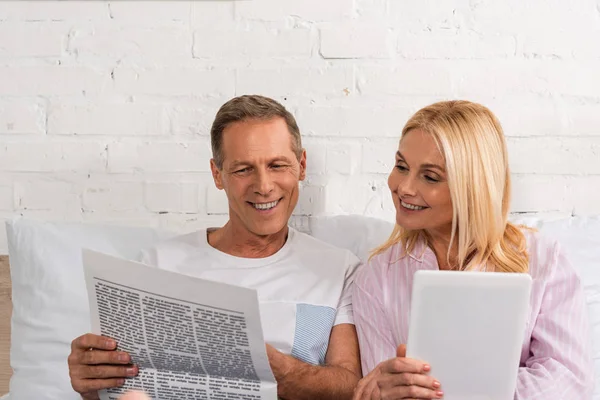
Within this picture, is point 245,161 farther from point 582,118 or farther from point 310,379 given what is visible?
point 582,118

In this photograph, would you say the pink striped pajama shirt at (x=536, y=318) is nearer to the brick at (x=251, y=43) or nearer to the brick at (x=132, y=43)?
the brick at (x=251, y=43)

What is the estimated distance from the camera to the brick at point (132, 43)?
6.24 feet

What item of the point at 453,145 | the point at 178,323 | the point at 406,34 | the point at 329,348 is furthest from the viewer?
the point at 406,34

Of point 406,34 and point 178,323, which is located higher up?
point 406,34

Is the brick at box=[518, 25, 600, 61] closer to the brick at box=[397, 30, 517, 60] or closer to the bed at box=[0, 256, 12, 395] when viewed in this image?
the brick at box=[397, 30, 517, 60]

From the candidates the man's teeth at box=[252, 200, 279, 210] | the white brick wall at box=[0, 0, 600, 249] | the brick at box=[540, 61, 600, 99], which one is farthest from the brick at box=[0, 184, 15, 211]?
the brick at box=[540, 61, 600, 99]

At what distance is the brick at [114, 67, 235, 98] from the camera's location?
190 centimetres

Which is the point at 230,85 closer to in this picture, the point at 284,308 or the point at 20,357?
the point at 284,308

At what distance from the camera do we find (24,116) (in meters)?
1.93

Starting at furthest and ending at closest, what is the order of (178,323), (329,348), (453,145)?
1. (329,348)
2. (453,145)
3. (178,323)

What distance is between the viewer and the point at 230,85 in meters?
1.90

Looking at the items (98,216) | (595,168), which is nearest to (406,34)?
(595,168)

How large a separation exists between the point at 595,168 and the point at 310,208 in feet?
2.22

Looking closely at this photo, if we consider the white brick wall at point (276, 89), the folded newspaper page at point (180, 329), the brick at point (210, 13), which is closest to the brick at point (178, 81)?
the white brick wall at point (276, 89)
